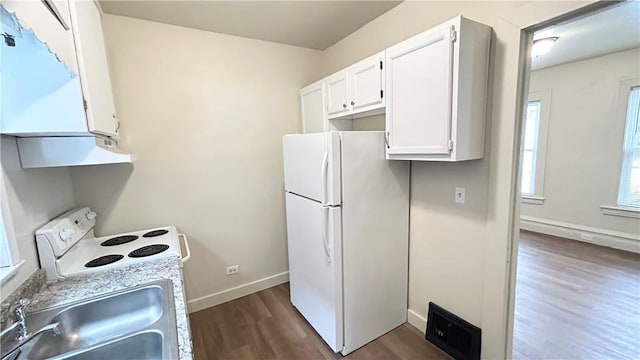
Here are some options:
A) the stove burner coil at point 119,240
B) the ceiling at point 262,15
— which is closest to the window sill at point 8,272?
the stove burner coil at point 119,240

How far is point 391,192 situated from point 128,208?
217 centimetres

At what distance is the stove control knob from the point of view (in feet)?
4.81

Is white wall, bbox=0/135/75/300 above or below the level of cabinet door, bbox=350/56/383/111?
below

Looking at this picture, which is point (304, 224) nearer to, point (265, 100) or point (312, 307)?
point (312, 307)

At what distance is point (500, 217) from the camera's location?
1.62m

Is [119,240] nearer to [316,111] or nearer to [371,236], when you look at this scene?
[371,236]

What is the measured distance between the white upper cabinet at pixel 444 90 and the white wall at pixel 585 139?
3606 millimetres

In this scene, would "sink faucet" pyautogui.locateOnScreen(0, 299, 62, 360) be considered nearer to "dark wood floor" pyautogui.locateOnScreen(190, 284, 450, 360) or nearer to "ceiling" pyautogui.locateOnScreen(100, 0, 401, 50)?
"dark wood floor" pyautogui.locateOnScreen(190, 284, 450, 360)

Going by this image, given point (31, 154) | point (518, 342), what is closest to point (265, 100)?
point (31, 154)

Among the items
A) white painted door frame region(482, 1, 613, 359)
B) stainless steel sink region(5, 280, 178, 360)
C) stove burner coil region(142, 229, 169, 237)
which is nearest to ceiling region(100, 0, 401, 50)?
white painted door frame region(482, 1, 613, 359)

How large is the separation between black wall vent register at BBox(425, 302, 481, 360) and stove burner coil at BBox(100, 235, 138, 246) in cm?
237

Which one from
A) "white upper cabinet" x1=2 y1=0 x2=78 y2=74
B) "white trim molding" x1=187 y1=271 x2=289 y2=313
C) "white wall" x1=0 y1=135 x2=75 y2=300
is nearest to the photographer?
"white upper cabinet" x1=2 y1=0 x2=78 y2=74

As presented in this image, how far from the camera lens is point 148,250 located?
1.73 m

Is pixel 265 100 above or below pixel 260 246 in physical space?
above
